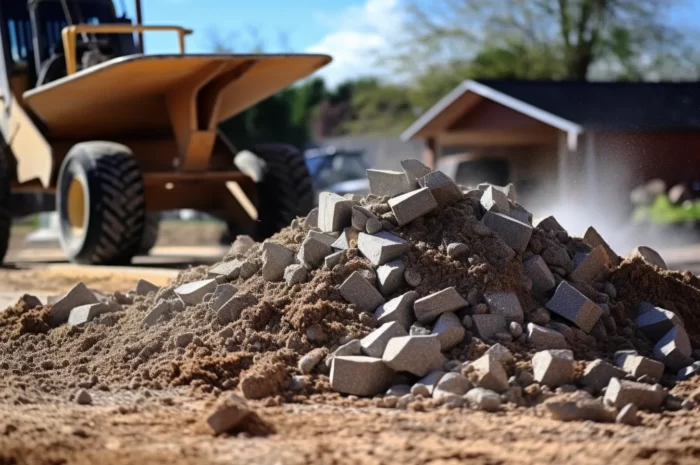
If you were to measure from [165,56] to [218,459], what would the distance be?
20.6 ft

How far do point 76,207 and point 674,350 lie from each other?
7.51 meters

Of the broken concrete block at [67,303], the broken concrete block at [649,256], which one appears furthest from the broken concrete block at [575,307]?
the broken concrete block at [67,303]

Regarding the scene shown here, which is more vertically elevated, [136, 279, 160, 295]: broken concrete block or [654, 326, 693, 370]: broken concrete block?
[654, 326, 693, 370]: broken concrete block

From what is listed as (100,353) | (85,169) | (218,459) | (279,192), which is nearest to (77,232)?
(85,169)

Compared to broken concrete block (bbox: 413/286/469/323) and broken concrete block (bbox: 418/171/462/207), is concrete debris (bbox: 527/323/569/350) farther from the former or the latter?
broken concrete block (bbox: 418/171/462/207)

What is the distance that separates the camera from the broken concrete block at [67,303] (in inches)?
270

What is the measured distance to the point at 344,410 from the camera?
4.73m

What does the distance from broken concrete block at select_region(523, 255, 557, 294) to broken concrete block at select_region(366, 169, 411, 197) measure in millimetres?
985

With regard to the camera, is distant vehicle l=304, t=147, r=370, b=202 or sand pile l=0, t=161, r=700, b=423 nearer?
sand pile l=0, t=161, r=700, b=423

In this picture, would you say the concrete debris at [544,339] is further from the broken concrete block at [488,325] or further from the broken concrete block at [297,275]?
the broken concrete block at [297,275]

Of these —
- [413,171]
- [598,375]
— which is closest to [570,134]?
[413,171]

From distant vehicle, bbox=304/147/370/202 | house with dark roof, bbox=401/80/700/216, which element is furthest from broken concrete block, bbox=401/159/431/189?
distant vehicle, bbox=304/147/370/202

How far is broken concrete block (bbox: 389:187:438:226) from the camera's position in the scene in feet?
19.9

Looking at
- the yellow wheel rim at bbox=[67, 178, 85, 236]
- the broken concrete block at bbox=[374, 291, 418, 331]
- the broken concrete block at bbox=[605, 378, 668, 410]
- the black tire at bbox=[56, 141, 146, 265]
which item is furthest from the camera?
the yellow wheel rim at bbox=[67, 178, 85, 236]
